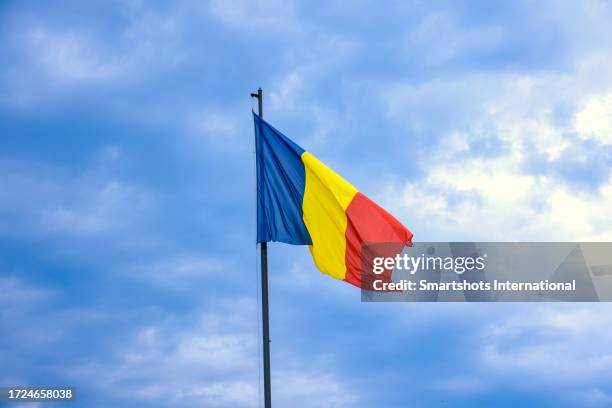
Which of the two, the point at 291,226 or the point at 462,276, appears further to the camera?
the point at 462,276

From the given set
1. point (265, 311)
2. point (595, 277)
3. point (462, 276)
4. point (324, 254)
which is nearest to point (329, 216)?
point (324, 254)

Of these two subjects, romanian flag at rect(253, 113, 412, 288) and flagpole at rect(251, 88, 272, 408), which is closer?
flagpole at rect(251, 88, 272, 408)

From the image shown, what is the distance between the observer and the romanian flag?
24203mm

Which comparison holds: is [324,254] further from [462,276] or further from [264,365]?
[462,276]

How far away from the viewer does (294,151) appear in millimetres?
24578

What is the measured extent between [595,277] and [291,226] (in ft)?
41.8

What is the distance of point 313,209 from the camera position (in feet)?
80.5

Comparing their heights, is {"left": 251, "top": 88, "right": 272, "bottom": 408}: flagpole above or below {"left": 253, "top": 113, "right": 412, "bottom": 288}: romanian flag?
below

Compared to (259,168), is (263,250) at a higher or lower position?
lower

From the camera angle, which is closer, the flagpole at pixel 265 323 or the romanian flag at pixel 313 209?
the flagpole at pixel 265 323

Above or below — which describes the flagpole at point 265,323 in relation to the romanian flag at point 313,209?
below

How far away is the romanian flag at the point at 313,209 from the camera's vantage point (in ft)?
79.4

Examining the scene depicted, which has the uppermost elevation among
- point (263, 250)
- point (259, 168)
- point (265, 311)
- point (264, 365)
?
point (259, 168)

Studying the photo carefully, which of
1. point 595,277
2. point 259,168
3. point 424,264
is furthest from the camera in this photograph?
point 595,277
